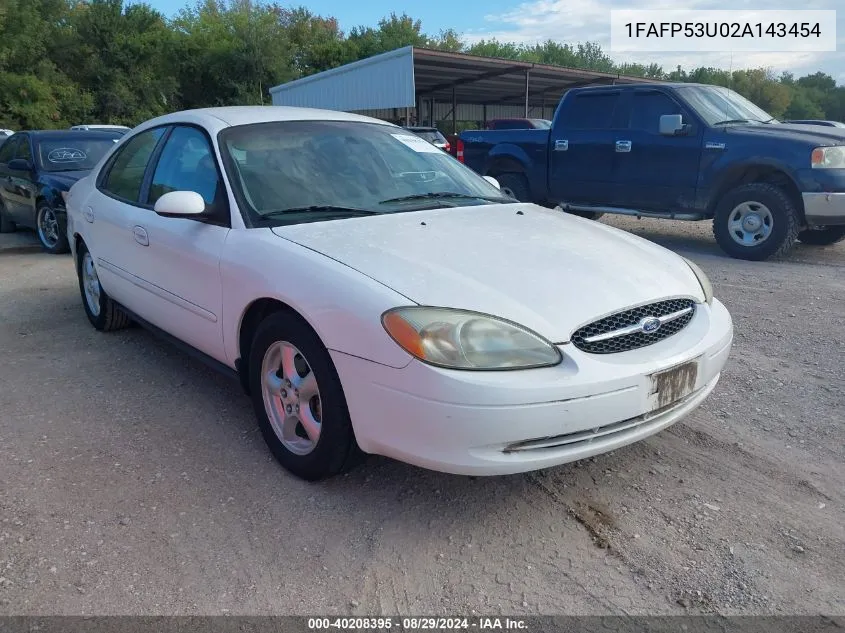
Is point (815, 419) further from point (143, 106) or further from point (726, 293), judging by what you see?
point (143, 106)

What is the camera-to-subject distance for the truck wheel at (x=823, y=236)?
8.23 m

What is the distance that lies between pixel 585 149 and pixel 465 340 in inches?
286

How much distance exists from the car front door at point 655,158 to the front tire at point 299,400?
6.53m

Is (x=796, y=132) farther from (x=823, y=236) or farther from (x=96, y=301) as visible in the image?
(x=96, y=301)

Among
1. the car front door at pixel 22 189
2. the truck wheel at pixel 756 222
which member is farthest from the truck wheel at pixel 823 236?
the car front door at pixel 22 189

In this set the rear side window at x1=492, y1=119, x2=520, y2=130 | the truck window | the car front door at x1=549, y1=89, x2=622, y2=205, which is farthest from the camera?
the rear side window at x1=492, y1=119, x2=520, y2=130

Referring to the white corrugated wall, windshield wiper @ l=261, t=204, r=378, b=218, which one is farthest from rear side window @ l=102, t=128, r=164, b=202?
the white corrugated wall

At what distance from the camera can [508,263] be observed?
2850mm

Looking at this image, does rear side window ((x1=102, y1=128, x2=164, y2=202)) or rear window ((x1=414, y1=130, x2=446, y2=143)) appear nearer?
rear side window ((x1=102, y1=128, x2=164, y2=202))

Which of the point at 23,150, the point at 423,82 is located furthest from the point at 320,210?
the point at 423,82

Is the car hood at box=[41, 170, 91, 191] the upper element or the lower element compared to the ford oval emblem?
upper

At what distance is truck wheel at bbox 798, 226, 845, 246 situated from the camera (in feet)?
27.0

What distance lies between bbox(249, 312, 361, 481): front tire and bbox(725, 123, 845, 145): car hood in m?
6.58

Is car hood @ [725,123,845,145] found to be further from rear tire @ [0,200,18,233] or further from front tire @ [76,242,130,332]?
rear tire @ [0,200,18,233]
